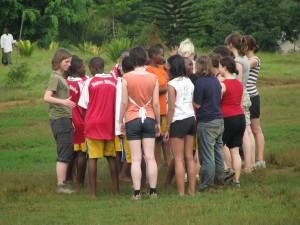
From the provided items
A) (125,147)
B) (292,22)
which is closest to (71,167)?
(125,147)

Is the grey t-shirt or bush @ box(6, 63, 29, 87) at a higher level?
the grey t-shirt

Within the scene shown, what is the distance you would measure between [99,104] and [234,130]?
6.06 ft

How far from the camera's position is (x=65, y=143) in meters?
11.1

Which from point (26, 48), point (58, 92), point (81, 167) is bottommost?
point (26, 48)

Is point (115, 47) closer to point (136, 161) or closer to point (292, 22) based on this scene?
point (292, 22)

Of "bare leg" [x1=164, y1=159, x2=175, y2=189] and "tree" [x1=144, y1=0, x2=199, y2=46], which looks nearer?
"bare leg" [x1=164, y1=159, x2=175, y2=189]

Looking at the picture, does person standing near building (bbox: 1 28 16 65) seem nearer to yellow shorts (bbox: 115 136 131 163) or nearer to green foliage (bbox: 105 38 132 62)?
green foliage (bbox: 105 38 132 62)

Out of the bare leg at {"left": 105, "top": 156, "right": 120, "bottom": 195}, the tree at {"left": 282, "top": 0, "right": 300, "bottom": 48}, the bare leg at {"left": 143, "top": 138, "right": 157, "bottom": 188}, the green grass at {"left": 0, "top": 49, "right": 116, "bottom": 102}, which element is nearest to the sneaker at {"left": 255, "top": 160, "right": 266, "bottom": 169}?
the bare leg at {"left": 105, "top": 156, "right": 120, "bottom": 195}

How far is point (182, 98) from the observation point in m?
10.2

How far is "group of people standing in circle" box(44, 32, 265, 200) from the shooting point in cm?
1011

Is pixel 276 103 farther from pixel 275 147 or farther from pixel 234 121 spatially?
pixel 234 121

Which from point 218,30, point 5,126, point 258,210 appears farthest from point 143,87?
point 218,30

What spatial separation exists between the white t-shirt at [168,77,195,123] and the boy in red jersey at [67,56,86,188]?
1558 mm

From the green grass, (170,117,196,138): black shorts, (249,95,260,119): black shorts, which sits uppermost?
(170,117,196,138): black shorts
